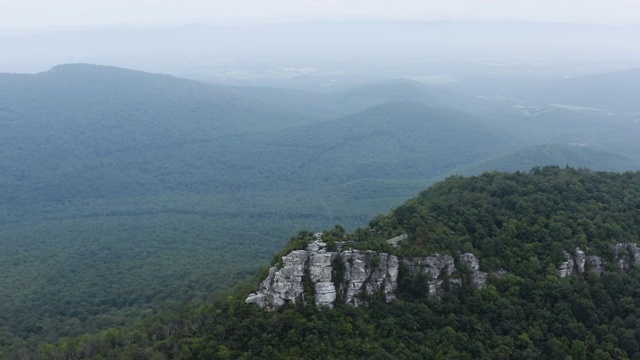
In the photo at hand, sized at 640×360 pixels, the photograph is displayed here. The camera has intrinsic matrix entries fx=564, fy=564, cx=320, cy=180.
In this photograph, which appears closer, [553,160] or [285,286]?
[285,286]

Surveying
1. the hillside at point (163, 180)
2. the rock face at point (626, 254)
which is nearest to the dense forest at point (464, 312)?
the rock face at point (626, 254)

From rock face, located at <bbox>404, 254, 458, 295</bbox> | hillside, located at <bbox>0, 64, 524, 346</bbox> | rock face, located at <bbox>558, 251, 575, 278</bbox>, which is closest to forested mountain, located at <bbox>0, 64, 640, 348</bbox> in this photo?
hillside, located at <bbox>0, 64, 524, 346</bbox>

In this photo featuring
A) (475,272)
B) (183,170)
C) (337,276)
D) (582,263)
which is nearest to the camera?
(337,276)

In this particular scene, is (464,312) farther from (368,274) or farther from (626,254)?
(626,254)

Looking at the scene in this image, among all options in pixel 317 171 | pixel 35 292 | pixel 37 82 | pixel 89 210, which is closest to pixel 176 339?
pixel 35 292

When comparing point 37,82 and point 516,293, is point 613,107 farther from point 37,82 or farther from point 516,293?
point 516,293

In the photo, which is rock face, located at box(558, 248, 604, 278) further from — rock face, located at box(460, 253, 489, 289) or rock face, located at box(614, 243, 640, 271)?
rock face, located at box(460, 253, 489, 289)

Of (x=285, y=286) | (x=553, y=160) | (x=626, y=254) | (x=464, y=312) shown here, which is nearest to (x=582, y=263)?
(x=626, y=254)

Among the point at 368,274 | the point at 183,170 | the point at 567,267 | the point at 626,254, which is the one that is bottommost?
the point at 183,170

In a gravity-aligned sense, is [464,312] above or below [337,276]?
below
